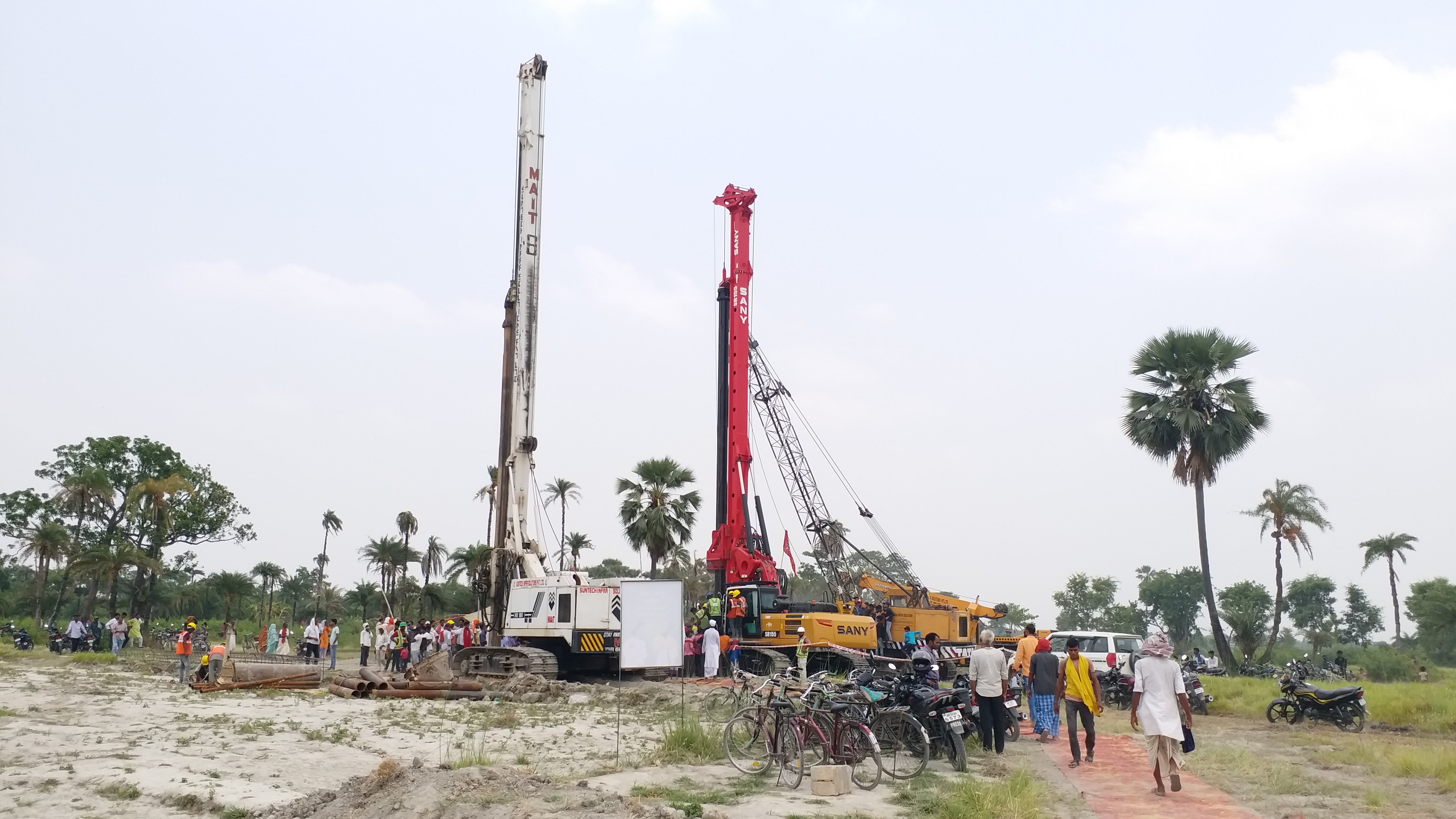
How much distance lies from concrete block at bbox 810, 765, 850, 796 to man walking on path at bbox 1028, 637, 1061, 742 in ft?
16.5

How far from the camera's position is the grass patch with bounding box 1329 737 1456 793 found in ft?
38.5

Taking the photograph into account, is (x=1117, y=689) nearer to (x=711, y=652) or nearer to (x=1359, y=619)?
(x=711, y=652)

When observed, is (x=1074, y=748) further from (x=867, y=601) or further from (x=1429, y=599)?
(x=1429, y=599)

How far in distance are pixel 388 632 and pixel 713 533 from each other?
1016 cm

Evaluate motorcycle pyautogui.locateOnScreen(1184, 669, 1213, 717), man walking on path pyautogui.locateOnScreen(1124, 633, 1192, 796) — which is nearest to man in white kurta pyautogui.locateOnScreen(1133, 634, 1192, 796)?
man walking on path pyautogui.locateOnScreen(1124, 633, 1192, 796)

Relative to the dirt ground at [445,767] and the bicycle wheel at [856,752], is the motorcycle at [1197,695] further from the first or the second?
the bicycle wheel at [856,752]

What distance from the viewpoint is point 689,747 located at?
495 inches

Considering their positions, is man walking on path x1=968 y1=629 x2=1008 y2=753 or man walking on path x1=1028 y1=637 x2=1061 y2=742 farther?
man walking on path x1=1028 y1=637 x2=1061 y2=742

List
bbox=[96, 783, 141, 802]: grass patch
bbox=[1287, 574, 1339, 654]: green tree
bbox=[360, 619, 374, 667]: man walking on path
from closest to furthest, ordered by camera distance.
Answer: bbox=[96, 783, 141, 802]: grass patch < bbox=[360, 619, 374, 667]: man walking on path < bbox=[1287, 574, 1339, 654]: green tree

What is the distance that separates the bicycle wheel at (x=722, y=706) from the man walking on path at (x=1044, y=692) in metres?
4.11

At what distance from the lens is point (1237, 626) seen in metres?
36.2

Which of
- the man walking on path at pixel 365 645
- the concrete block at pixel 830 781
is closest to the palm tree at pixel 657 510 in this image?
the man walking on path at pixel 365 645

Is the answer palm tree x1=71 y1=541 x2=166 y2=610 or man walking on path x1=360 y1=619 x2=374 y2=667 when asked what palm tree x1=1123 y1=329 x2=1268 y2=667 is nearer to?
man walking on path x1=360 y1=619 x2=374 y2=667

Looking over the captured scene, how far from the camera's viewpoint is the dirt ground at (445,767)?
9.27m
